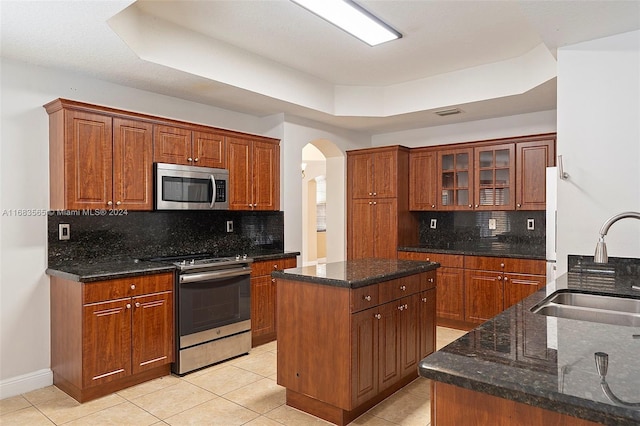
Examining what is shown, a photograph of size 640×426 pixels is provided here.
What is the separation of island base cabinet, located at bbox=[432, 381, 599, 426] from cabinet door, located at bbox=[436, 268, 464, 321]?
12.5ft

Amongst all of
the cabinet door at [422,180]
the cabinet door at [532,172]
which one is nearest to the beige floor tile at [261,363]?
the cabinet door at [422,180]

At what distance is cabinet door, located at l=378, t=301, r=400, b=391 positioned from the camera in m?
2.90

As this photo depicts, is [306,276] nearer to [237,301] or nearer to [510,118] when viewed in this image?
[237,301]

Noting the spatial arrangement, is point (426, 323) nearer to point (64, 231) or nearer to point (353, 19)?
point (353, 19)

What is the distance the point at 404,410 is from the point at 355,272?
99 cm

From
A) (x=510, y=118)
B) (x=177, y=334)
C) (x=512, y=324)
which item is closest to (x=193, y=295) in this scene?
(x=177, y=334)

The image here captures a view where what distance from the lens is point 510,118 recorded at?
517 centimetres

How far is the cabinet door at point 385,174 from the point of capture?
5.45 metres

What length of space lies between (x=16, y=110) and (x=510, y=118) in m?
5.02

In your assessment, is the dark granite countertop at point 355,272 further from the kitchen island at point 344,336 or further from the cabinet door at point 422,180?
the cabinet door at point 422,180

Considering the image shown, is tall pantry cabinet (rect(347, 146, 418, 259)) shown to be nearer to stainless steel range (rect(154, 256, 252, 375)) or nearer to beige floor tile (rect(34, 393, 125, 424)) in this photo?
stainless steel range (rect(154, 256, 252, 375))

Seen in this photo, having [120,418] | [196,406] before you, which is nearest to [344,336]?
[196,406]

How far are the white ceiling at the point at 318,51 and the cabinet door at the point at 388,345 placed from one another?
6.83ft

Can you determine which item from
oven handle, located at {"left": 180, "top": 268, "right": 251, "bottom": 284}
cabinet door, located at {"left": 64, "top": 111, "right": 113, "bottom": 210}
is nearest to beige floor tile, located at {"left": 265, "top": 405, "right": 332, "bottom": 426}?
oven handle, located at {"left": 180, "top": 268, "right": 251, "bottom": 284}
